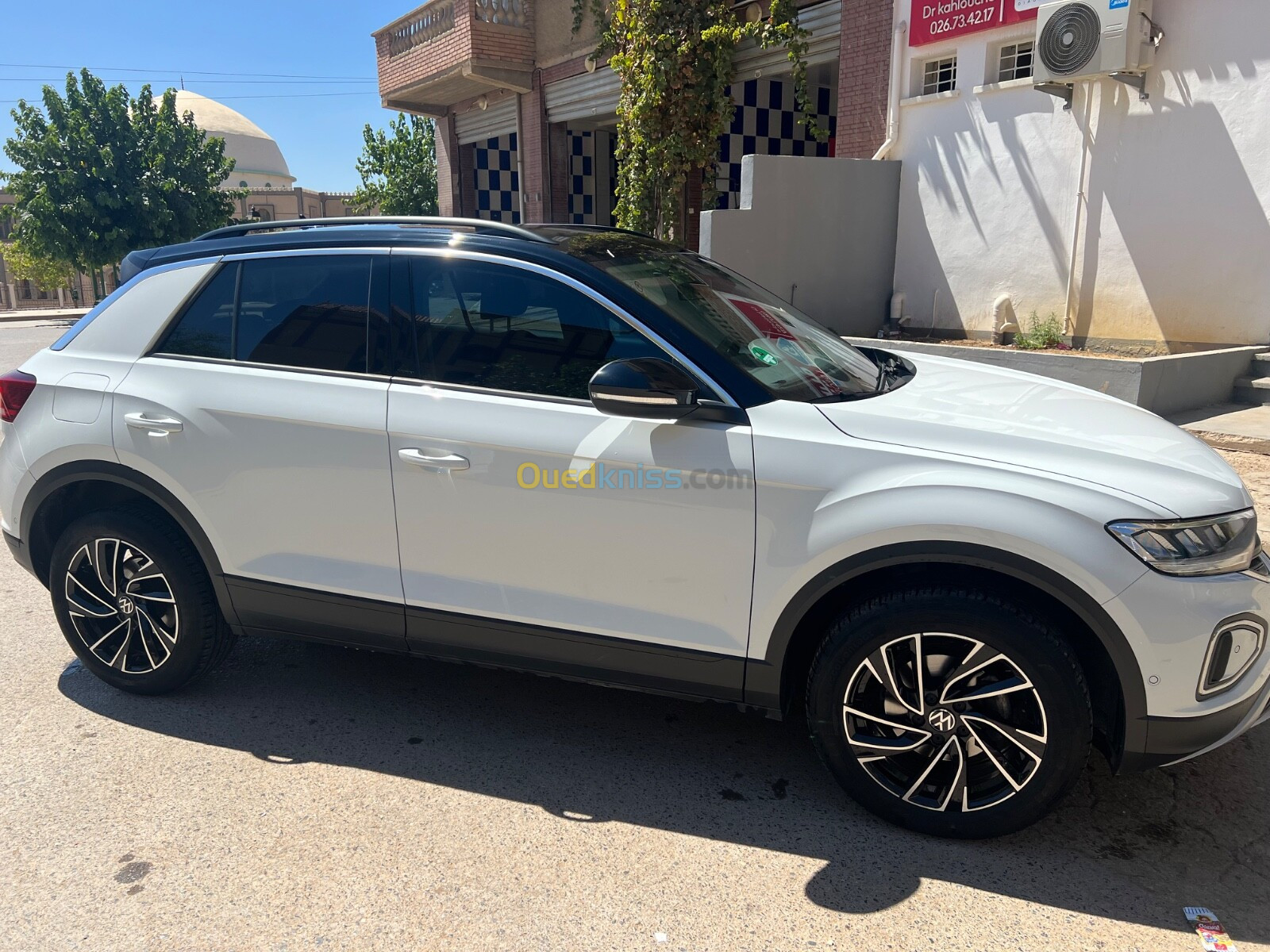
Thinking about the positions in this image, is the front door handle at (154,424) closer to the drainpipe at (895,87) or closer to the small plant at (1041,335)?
the small plant at (1041,335)

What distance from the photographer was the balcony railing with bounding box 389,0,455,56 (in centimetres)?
1694

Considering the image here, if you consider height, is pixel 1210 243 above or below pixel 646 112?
below

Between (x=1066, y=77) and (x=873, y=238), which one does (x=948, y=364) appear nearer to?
(x=1066, y=77)

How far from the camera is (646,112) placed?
38.9ft

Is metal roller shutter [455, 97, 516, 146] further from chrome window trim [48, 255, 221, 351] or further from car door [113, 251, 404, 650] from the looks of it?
car door [113, 251, 404, 650]

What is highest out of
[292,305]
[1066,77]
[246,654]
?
[1066,77]

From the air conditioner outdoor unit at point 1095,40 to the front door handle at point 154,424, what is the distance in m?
8.21

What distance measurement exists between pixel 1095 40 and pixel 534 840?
27.8ft

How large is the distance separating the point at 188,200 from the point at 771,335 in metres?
29.9

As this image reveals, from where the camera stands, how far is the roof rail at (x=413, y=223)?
3.25m

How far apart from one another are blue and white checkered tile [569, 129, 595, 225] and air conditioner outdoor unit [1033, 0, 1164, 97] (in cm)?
1088

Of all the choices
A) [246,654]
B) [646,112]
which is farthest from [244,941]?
[646,112]

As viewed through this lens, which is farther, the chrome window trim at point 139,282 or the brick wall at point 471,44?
the brick wall at point 471,44


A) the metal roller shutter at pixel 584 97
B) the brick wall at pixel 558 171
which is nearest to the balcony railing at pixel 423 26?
the metal roller shutter at pixel 584 97
